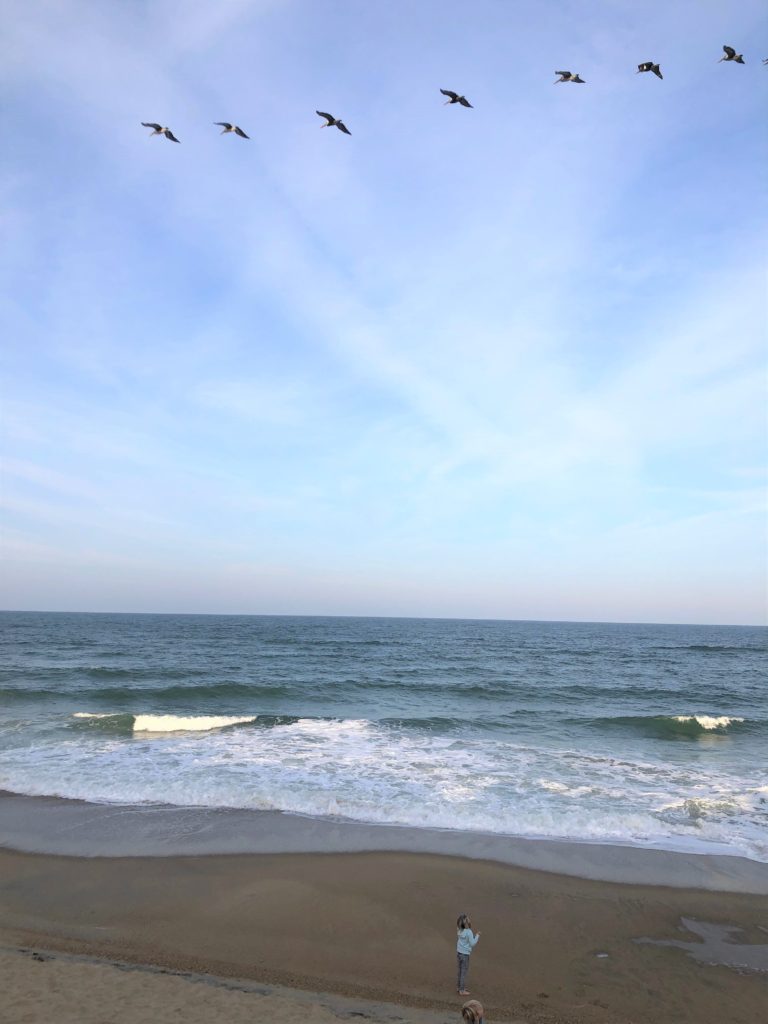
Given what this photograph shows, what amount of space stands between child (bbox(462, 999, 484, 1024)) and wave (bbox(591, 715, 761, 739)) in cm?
1982

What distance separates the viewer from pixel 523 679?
38000 millimetres

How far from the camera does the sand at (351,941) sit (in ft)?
23.8

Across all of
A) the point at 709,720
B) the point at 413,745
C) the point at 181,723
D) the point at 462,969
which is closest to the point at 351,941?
the point at 462,969

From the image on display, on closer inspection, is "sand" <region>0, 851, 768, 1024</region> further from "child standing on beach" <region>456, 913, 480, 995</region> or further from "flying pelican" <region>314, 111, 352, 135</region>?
"flying pelican" <region>314, 111, 352, 135</region>

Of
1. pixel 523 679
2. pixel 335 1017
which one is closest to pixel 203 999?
pixel 335 1017

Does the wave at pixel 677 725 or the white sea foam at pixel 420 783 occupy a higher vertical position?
the white sea foam at pixel 420 783

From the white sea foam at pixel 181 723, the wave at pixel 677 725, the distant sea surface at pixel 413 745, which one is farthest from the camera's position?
the wave at pixel 677 725

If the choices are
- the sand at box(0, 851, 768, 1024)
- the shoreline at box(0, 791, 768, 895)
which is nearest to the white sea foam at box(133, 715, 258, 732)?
the shoreline at box(0, 791, 768, 895)

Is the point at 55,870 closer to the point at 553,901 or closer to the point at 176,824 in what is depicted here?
the point at 176,824

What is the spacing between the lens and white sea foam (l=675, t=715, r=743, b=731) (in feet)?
82.7

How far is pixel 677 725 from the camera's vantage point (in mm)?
24906

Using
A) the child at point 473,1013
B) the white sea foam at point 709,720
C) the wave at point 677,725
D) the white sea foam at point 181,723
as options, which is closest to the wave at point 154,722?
the white sea foam at point 181,723

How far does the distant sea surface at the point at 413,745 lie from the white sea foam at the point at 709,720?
5.0 inches

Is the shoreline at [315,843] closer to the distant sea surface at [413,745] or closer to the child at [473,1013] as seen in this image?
the distant sea surface at [413,745]
